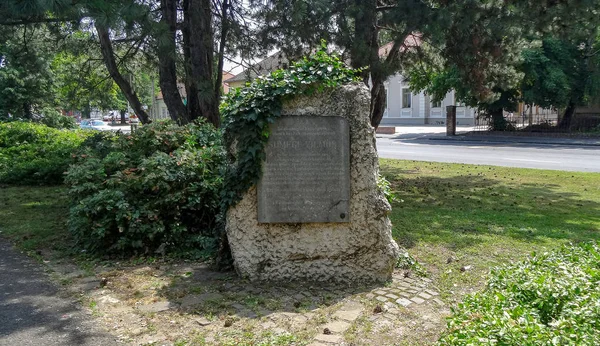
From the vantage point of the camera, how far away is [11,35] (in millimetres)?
10891

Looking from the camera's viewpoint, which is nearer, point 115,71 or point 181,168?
point 181,168

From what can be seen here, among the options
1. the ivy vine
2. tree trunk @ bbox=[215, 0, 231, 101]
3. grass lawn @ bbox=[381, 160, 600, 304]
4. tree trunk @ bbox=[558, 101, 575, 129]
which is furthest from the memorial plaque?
tree trunk @ bbox=[558, 101, 575, 129]

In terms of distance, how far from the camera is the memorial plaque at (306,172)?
5336mm

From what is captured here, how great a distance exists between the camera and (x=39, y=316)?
14.9ft

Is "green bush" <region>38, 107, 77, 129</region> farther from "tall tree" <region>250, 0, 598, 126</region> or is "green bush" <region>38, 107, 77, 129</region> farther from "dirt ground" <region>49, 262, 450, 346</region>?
"dirt ground" <region>49, 262, 450, 346</region>

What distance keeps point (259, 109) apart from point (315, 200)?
1.07 metres

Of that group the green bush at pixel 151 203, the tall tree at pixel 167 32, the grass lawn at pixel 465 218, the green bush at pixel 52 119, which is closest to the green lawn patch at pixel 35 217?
the grass lawn at pixel 465 218

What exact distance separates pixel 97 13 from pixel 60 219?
3.57 metres

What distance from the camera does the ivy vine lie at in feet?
17.3

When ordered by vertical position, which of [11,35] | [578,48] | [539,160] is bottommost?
[539,160]

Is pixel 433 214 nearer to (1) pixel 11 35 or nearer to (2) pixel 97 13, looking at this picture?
(2) pixel 97 13

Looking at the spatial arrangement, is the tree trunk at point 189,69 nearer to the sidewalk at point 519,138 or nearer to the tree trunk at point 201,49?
the tree trunk at point 201,49

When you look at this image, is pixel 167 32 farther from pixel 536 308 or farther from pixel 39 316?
pixel 536 308

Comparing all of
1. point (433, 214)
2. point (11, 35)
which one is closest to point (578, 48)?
point (433, 214)
